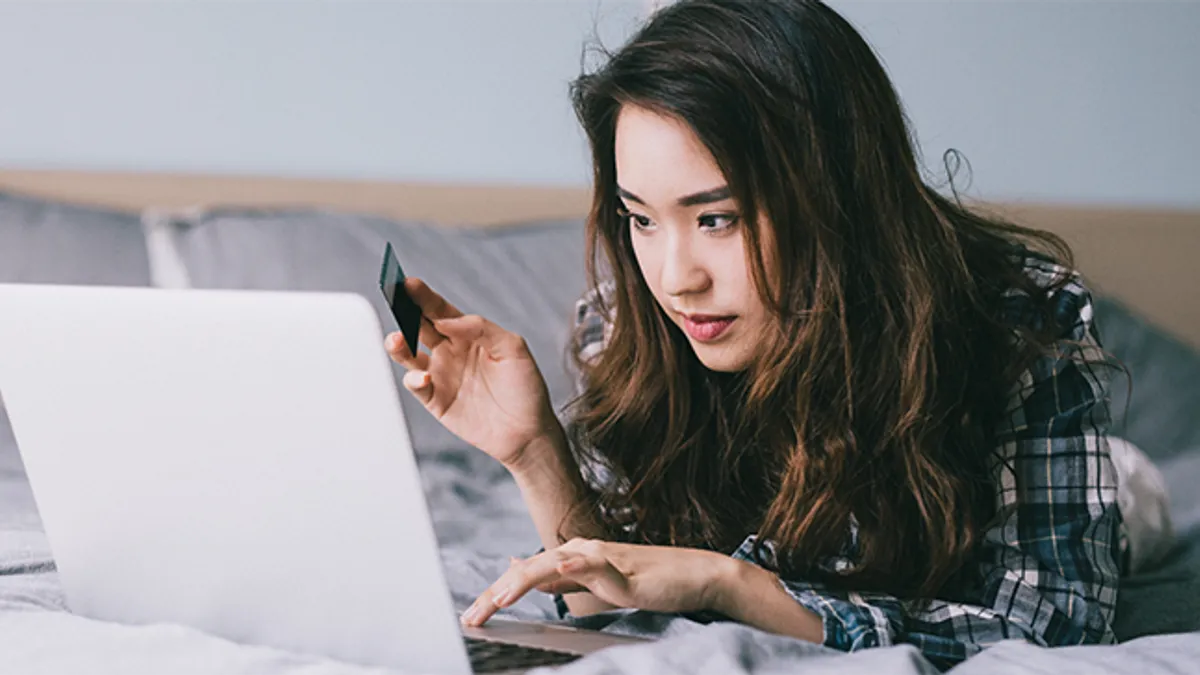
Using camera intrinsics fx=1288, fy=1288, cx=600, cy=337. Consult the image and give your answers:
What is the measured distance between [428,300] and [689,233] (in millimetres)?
259

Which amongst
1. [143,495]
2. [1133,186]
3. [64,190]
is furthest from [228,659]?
[1133,186]

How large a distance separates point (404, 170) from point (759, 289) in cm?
144

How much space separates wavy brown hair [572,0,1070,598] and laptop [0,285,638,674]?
0.36 meters

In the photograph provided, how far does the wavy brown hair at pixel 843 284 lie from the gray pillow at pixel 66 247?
0.99 metres

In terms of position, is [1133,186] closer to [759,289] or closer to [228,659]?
[759,289]

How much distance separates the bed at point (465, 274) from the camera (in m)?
1.25

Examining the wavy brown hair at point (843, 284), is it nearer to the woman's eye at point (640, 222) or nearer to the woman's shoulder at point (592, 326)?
the woman's eye at point (640, 222)

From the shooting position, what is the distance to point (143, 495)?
77cm

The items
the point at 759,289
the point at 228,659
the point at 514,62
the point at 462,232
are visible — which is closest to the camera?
the point at 228,659

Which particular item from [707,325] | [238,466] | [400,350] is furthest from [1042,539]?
[238,466]

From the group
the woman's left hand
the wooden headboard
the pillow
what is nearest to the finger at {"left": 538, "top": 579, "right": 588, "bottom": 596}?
the woman's left hand

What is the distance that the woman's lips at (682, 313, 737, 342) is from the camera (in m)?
1.07

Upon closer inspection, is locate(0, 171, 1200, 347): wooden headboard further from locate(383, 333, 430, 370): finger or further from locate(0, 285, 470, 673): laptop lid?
locate(0, 285, 470, 673): laptop lid

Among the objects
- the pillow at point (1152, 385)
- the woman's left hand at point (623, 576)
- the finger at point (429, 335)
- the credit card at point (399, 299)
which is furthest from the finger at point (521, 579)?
the pillow at point (1152, 385)
